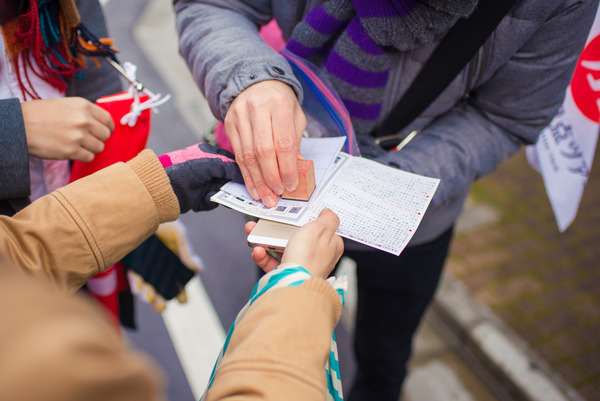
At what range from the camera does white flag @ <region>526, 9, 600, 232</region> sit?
55.9 inches

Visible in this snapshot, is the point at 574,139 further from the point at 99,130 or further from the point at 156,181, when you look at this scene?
the point at 99,130

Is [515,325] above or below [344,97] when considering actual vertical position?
below

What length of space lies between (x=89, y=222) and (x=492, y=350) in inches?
83.3

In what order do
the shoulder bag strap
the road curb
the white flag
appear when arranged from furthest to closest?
1. the road curb
2. the white flag
3. the shoulder bag strap

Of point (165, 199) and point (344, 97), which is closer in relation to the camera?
point (165, 199)

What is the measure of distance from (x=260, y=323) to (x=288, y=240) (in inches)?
9.4

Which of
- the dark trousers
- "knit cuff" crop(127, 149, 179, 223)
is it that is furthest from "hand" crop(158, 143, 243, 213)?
the dark trousers

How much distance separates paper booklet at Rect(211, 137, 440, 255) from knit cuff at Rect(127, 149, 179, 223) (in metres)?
0.11

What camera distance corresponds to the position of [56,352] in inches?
16.8

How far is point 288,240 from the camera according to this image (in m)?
0.95

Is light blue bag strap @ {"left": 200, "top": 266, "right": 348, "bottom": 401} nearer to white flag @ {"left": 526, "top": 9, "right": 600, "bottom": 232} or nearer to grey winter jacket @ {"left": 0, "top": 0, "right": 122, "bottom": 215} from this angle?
grey winter jacket @ {"left": 0, "top": 0, "right": 122, "bottom": 215}

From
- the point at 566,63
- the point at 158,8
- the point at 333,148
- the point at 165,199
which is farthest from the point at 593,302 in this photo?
the point at 158,8

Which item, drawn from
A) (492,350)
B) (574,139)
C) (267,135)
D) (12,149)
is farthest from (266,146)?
(492,350)

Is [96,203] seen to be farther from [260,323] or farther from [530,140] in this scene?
[530,140]
